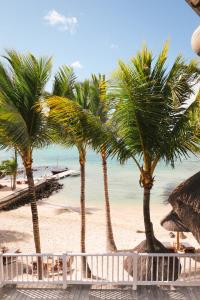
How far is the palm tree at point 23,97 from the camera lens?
6755mm

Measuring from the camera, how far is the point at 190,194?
19.8 ft

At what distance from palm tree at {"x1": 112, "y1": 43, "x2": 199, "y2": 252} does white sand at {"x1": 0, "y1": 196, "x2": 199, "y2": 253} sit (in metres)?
6.15

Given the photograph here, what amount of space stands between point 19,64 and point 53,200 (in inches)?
1069

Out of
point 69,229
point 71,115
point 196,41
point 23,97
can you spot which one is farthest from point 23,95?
point 69,229

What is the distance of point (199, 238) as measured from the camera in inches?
226

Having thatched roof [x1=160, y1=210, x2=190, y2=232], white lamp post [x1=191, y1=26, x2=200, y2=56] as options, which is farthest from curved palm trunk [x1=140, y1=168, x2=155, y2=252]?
white lamp post [x1=191, y1=26, x2=200, y2=56]

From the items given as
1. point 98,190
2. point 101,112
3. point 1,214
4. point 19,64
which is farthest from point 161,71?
point 98,190

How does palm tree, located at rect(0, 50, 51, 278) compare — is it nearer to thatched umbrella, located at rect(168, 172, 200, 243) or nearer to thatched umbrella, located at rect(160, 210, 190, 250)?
thatched umbrella, located at rect(168, 172, 200, 243)

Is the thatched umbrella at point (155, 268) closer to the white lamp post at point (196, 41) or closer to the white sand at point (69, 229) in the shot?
the white sand at point (69, 229)

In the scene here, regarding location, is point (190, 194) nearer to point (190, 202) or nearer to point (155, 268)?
point (190, 202)

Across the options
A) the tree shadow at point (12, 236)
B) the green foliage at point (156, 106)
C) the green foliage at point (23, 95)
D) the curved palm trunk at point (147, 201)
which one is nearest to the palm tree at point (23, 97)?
the green foliage at point (23, 95)

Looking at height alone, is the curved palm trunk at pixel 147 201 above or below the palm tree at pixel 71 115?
below

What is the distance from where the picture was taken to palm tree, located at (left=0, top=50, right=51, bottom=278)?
22.2 ft

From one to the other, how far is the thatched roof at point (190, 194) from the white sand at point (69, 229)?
5509 millimetres
